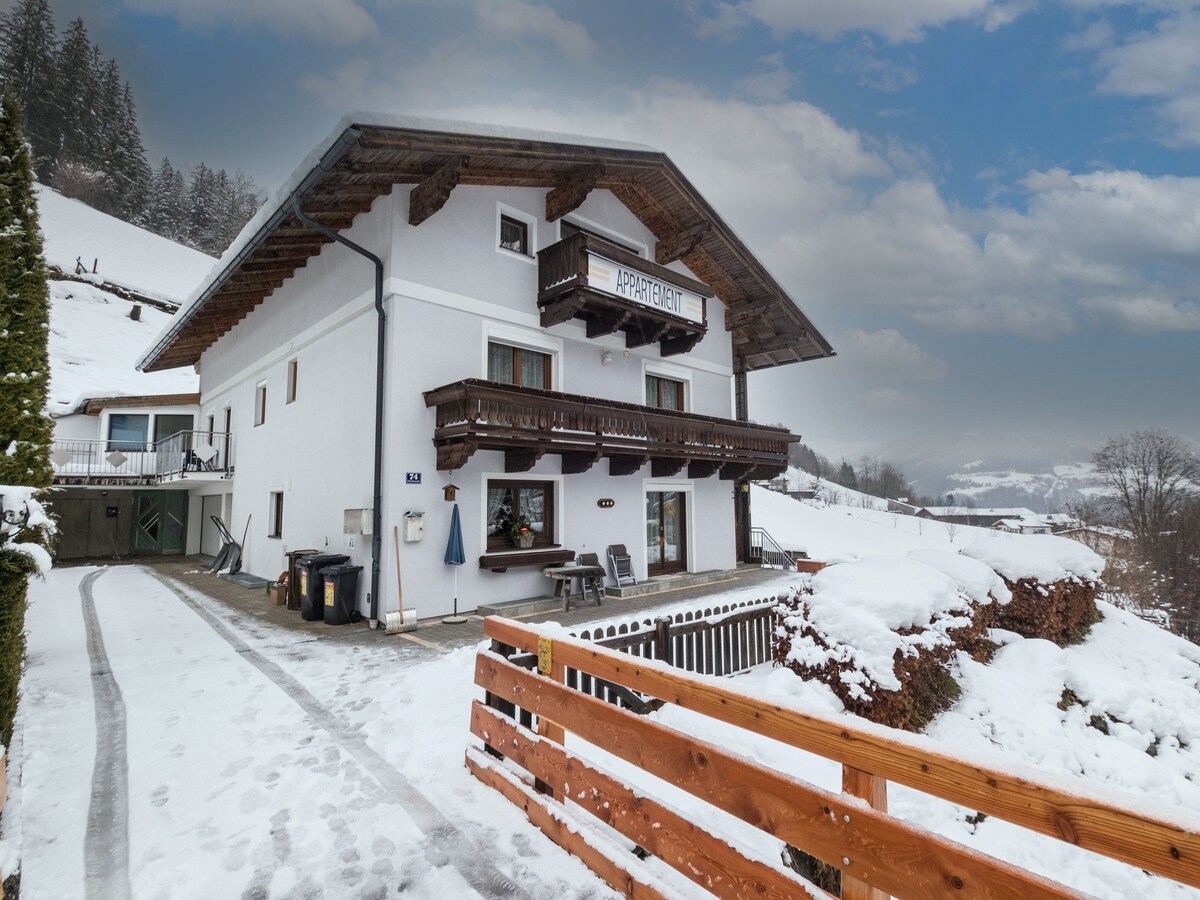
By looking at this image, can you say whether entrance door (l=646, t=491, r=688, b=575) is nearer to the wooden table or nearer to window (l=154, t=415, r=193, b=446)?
the wooden table

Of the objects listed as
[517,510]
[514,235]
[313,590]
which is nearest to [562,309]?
[514,235]

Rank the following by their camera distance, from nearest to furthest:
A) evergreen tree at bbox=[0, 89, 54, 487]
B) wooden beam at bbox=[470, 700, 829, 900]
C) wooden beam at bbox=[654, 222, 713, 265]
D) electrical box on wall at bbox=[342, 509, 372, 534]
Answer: wooden beam at bbox=[470, 700, 829, 900] → evergreen tree at bbox=[0, 89, 54, 487] → electrical box on wall at bbox=[342, 509, 372, 534] → wooden beam at bbox=[654, 222, 713, 265]

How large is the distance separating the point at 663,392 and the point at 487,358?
18.3 feet

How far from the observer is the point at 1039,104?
4059 cm

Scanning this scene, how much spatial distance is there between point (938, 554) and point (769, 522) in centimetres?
3683

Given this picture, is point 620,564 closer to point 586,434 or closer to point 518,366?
point 586,434

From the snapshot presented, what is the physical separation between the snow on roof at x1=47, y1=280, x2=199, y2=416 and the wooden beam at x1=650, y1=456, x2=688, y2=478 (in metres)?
21.6

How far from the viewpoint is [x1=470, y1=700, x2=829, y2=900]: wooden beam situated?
7.38ft

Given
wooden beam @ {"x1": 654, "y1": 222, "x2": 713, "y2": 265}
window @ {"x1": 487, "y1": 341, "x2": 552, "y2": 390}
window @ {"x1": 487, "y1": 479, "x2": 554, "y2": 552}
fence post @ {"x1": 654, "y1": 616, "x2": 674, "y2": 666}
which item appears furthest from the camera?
wooden beam @ {"x1": 654, "y1": 222, "x2": 713, "y2": 265}

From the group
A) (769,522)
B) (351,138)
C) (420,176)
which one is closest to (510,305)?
(420,176)

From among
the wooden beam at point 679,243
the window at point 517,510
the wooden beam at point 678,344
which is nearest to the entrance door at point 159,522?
the window at point 517,510

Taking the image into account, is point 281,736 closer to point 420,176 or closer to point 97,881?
point 97,881

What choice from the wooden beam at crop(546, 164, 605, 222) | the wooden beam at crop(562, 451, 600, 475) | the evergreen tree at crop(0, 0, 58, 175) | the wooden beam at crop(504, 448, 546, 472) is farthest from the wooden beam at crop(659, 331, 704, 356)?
the evergreen tree at crop(0, 0, 58, 175)

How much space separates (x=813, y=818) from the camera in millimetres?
2078
